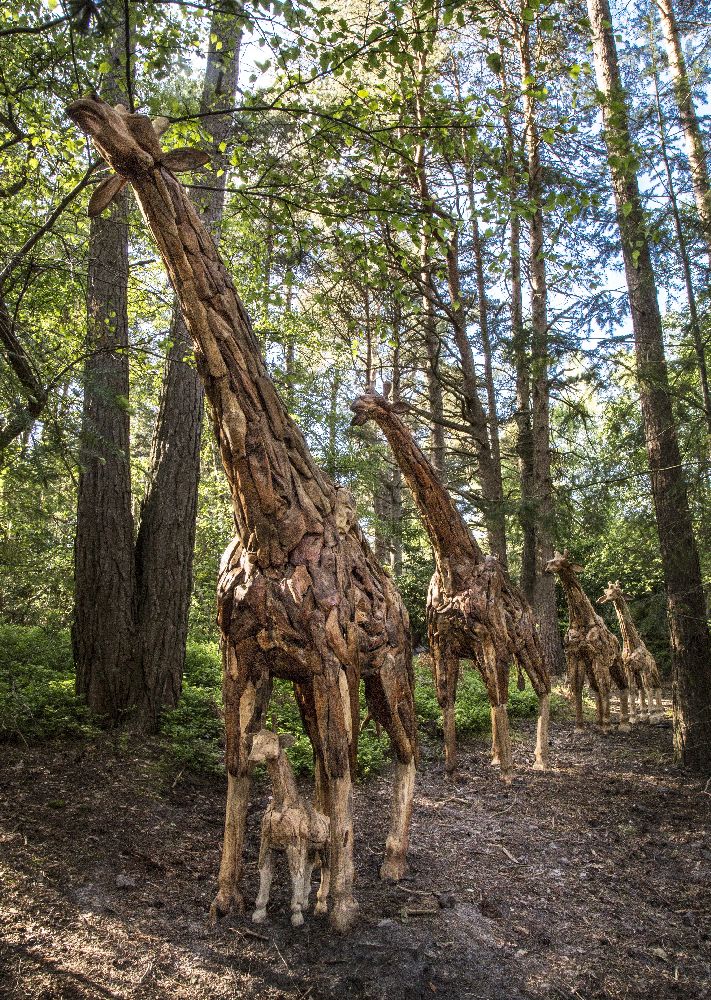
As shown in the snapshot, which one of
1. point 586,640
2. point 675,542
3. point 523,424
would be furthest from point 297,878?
point 523,424

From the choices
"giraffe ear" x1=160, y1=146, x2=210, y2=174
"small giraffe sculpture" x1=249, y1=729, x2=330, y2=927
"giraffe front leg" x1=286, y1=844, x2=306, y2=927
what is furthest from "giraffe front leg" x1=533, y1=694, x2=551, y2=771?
"giraffe ear" x1=160, y1=146, x2=210, y2=174

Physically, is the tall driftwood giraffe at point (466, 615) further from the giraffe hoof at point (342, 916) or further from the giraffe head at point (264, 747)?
the giraffe hoof at point (342, 916)

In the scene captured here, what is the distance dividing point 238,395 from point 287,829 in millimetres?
2285

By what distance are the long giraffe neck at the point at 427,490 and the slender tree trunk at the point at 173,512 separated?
2358 millimetres

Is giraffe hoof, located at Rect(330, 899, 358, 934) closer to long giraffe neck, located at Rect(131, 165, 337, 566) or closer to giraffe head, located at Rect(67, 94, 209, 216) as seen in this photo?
long giraffe neck, located at Rect(131, 165, 337, 566)

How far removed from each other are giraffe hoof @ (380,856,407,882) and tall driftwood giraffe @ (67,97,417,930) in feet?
2.57

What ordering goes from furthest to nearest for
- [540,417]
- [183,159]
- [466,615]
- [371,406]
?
[540,417]
[466,615]
[371,406]
[183,159]

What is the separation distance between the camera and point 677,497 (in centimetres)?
743

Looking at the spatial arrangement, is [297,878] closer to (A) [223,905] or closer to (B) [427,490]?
(A) [223,905]

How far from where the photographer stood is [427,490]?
581 cm

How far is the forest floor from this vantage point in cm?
336

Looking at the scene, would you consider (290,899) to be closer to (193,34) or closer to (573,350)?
(193,34)

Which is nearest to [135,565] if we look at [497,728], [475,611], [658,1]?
[475,611]

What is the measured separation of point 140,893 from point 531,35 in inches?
583
